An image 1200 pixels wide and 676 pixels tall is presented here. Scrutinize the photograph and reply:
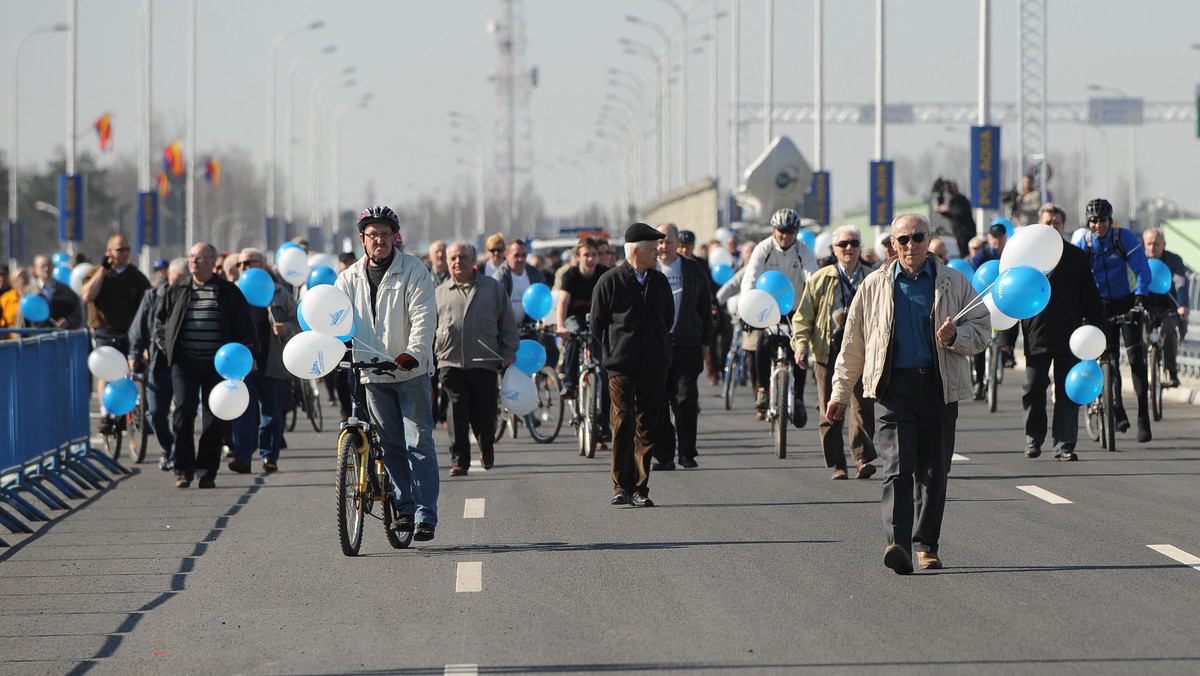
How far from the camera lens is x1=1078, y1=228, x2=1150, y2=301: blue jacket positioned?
16062 millimetres

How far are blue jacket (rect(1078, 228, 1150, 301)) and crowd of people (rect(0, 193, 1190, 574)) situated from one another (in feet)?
0.06

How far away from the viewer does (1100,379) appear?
15500 millimetres

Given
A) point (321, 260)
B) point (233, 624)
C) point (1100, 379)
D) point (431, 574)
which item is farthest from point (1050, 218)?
point (321, 260)

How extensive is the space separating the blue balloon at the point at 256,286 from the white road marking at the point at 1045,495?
6280 millimetres

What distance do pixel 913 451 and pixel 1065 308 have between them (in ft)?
19.6

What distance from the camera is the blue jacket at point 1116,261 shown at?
1606 centimetres

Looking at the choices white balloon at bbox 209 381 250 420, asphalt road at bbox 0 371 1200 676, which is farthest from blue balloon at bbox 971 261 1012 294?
white balloon at bbox 209 381 250 420

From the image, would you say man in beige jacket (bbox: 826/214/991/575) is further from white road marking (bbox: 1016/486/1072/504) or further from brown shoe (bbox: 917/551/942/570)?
white road marking (bbox: 1016/486/1072/504)

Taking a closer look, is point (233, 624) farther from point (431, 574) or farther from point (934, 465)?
point (934, 465)

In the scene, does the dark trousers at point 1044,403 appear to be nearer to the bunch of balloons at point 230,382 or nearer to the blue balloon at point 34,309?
the bunch of balloons at point 230,382

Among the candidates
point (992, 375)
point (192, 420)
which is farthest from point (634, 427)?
point (992, 375)

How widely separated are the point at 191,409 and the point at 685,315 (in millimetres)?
3846

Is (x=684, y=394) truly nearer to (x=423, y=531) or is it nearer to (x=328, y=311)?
(x=423, y=531)

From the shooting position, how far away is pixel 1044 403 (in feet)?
50.6
